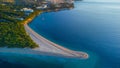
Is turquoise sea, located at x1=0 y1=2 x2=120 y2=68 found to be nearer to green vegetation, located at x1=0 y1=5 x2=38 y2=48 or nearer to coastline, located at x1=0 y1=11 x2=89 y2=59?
coastline, located at x1=0 y1=11 x2=89 y2=59

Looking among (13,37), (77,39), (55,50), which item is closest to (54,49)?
(55,50)

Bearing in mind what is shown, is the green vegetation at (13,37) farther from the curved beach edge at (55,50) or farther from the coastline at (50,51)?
the curved beach edge at (55,50)

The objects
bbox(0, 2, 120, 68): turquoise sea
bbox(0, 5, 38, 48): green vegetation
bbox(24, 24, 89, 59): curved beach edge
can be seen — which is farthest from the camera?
bbox(0, 5, 38, 48): green vegetation

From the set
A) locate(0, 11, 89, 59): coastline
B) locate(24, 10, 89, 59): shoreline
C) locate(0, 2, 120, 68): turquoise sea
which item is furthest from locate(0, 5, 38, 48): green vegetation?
locate(0, 2, 120, 68): turquoise sea

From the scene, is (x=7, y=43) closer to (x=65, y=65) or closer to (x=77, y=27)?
(x=65, y=65)

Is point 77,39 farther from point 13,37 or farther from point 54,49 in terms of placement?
point 13,37

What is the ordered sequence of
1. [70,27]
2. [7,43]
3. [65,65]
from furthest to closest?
1. [70,27]
2. [7,43]
3. [65,65]

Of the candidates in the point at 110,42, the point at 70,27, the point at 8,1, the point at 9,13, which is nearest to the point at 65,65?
the point at 110,42

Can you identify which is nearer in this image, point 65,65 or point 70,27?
point 65,65
